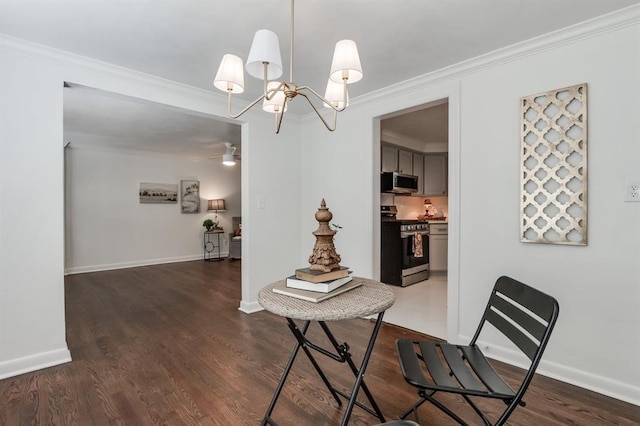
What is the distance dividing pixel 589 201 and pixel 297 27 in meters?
2.09

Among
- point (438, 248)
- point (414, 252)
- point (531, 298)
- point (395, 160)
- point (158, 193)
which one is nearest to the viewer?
point (531, 298)

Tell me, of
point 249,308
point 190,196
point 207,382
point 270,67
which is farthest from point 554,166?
point 190,196

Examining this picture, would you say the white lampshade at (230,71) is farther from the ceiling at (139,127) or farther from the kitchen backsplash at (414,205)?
the kitchen backsplash at (414,205)

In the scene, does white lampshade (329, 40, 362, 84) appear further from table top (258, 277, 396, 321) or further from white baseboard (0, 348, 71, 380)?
white baseboard (0, 348, 71, 380)

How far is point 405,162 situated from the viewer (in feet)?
17.8

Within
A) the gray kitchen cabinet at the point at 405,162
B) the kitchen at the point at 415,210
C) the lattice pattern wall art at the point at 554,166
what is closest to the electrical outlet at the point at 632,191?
the lattice pattern wall art at the point at 554,166

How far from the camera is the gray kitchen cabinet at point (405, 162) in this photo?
209 inches

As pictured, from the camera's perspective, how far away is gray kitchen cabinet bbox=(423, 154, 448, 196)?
5.80m

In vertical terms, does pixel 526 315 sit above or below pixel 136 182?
below

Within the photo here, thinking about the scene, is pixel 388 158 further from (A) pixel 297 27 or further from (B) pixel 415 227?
(A) pixel 297 27

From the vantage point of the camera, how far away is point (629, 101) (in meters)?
1.86

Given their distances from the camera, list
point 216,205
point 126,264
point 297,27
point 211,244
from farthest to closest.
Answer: point 211,244
point 216,205
point 126,264
point 297,27

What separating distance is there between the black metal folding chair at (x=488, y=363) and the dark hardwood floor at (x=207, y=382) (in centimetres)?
47

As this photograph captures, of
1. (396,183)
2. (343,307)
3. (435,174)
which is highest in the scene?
(435,174)
